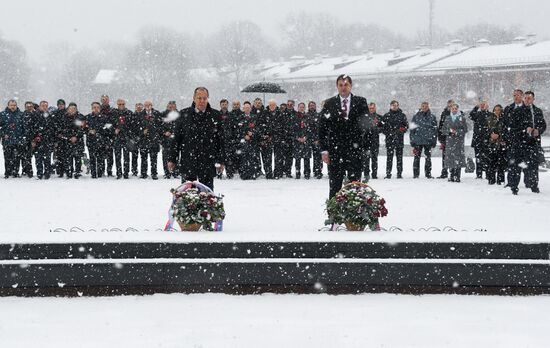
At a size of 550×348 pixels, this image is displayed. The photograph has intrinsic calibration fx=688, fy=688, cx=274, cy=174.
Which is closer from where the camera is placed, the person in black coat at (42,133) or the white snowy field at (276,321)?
the white snowy field at (276,321)

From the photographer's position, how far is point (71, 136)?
16719 millimetres

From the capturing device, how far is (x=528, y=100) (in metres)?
12.7

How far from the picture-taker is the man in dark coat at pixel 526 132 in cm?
1270

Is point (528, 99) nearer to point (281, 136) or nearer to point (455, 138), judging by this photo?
point (455, 138)

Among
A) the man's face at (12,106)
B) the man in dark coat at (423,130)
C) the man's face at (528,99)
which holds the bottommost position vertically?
the man in dark coat at (423,130)

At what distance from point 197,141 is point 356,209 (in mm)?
2513

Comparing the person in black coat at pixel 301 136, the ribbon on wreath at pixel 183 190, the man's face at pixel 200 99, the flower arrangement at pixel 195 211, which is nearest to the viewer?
the flower arrangement at pixel 195 211

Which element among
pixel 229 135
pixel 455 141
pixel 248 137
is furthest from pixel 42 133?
pixel 455 141

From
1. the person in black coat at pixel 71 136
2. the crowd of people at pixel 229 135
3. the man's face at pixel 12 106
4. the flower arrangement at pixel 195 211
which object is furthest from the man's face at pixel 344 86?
the man's face at pixel 12 106

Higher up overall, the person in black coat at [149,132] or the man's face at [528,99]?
the man's face at [528,99]

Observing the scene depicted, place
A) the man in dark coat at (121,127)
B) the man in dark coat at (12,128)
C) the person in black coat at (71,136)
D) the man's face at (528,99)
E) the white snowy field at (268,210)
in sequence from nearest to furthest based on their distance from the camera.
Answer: the white snowy field at (268,210) < the man's face at (528,99) < the man in dark coat at (12,128) < the person in black coat at (71,136) < the man in dark coat at (121,127)

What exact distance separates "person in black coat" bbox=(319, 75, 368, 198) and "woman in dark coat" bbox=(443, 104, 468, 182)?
7621 millimetres

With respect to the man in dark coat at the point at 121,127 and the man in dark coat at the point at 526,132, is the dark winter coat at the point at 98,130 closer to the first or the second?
the man in dark coat at the point at 121,127

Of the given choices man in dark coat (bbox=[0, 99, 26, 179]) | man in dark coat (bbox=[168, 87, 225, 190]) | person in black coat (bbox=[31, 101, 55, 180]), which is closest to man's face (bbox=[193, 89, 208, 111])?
man in dark coat (bbox=[168, 87, 225, 190])
